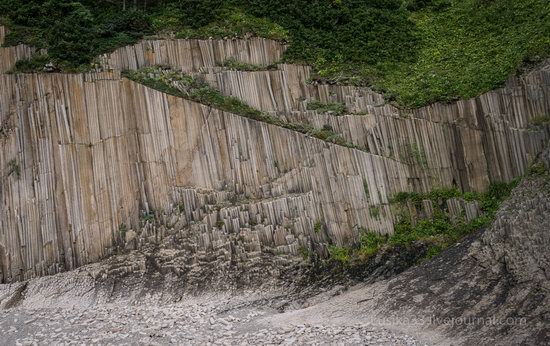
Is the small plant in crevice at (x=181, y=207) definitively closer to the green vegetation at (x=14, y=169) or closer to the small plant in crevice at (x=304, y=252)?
the small plant in crevice at (x=304, y=252)

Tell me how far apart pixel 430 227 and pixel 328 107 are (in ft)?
17.2

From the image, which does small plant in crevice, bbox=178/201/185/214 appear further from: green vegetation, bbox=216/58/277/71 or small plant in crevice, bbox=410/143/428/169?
small plant in crevice, bbox=410/143/428/169

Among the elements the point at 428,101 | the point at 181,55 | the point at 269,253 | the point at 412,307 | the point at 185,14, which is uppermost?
the point at 185,14

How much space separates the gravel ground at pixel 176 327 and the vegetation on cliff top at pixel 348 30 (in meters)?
8.35

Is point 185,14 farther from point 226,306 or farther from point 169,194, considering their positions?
point 226,306

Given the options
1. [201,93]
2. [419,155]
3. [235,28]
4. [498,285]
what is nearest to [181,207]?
[201,93]

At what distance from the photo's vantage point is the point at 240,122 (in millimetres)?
20156

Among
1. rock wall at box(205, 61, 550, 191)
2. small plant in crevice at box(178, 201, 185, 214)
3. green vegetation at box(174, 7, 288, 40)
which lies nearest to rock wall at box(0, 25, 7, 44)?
green vegetation at box(174, 7, 288, 40)

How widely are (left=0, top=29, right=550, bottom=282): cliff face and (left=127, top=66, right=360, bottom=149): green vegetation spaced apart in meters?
0.30

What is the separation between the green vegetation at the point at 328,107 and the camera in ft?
66.5

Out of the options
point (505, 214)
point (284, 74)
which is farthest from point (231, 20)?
point (505, 214)

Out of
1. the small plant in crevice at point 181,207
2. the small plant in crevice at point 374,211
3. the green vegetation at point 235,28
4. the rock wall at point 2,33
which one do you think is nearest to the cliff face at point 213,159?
the small plant in crevice at point 181,207

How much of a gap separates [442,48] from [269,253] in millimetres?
9472

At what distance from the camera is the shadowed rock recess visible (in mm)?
18422
